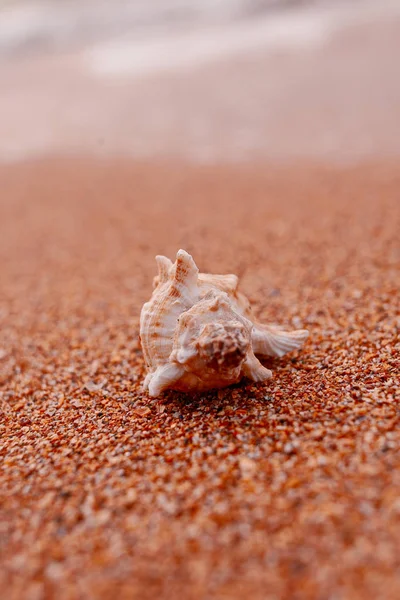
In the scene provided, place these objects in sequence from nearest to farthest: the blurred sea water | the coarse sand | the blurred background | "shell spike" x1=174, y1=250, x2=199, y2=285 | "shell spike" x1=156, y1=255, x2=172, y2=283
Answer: the coarse sand, "shell spike" x1=174, y1=250, x2=199, y2=285, "shell spike" x1=156, y1=255, x2=172, y2=283, the blurred background, the blurred sea water

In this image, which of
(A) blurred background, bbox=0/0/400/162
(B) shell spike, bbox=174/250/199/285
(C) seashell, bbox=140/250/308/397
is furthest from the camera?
(A) blurred background, bbox=0/0/400/162

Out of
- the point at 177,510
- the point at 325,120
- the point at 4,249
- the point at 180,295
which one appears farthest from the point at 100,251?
the point at 325,120

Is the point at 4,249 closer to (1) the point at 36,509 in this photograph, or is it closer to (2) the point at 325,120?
(1) the point at 36,509

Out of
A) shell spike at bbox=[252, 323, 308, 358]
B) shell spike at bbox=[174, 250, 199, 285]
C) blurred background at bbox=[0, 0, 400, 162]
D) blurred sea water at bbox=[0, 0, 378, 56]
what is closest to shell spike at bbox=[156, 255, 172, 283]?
shell spike at bbox=[174, 250, 199, 285]

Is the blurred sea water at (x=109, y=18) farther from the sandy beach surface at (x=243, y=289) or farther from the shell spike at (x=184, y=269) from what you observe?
the shell spike at (x=184, y=269)

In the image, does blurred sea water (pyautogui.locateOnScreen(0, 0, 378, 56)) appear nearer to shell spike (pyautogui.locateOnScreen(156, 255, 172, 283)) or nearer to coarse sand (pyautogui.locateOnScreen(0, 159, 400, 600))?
coarse sand (pyautogui.locateOnScreen(0, 159, 400, 600))

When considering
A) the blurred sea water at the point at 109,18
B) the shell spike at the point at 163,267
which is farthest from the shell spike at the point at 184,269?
the blurred sea water at the point at 109,18
